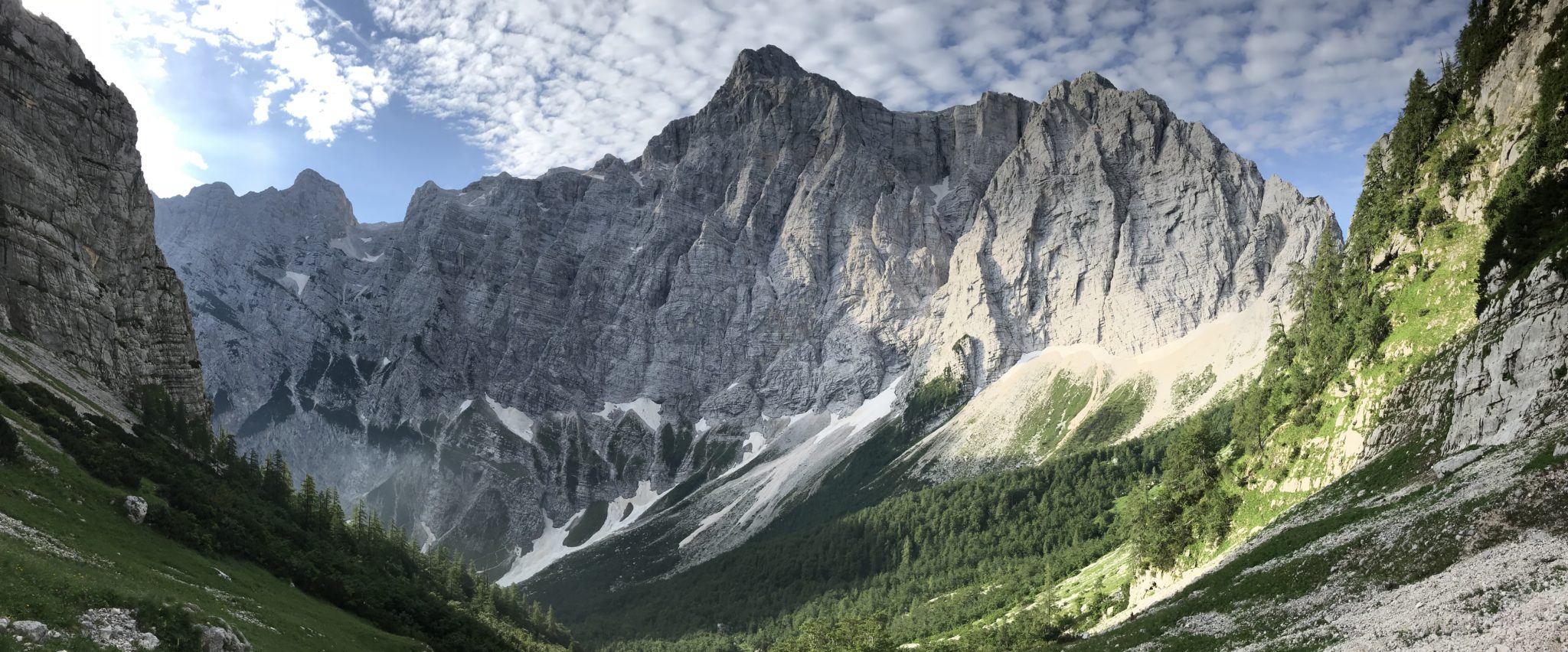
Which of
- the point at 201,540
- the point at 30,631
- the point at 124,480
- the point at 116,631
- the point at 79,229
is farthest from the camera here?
the point at 79,229

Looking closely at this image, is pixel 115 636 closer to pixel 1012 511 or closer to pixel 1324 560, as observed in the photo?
pixel 1324 560

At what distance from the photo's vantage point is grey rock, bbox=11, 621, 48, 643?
2494 cm

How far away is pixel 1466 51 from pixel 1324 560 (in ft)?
200

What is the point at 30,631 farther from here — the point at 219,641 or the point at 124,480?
the point at 124,480

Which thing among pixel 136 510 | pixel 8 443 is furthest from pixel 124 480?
pixel 8 443

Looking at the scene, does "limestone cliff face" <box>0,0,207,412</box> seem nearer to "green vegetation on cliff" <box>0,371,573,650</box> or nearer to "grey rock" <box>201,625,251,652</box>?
"green vegetation on cliff" <box>0,371,573,650</box>

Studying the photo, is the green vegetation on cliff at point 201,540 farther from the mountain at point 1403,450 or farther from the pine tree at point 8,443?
the mountain at point 1403,450

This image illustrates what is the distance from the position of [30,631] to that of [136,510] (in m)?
34.3

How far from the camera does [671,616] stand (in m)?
181

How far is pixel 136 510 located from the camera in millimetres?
53656

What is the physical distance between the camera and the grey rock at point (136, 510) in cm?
5331

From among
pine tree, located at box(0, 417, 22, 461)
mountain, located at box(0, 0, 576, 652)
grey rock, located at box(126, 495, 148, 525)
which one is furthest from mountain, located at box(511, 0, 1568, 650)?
pine tree, located at box(0, 417, 22, 461)

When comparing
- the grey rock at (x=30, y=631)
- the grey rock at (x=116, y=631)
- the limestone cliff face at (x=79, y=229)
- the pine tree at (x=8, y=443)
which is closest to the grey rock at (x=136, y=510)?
the pine tree at (x=8, y=443)

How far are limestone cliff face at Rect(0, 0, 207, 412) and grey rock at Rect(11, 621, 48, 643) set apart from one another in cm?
8421
